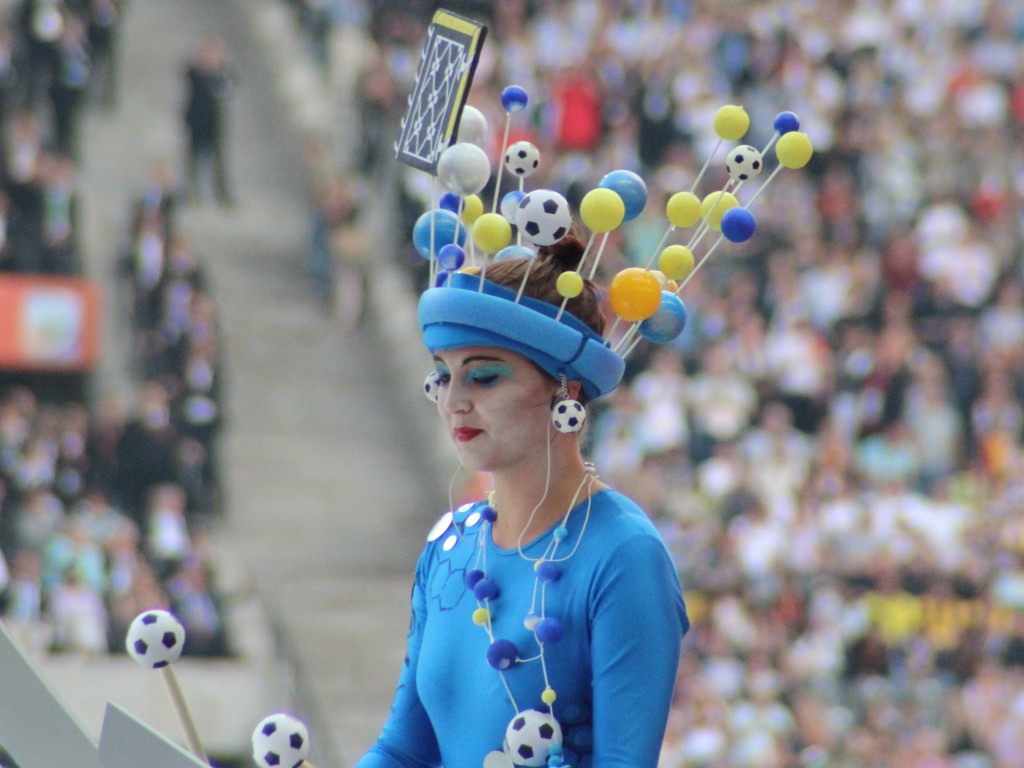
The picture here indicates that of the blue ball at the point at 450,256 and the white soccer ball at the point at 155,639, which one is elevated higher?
the blue ball at the point at 450,256

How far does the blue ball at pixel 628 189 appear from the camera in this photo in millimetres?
3129

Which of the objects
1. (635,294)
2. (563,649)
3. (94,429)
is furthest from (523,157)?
(94,429)

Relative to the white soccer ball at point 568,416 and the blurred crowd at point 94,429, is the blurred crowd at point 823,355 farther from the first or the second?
the white soccer ball at point 568,416

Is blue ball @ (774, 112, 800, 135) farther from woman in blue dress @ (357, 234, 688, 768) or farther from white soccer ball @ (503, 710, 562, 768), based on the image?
white soccer ball @ (503, 710, 562, 768)

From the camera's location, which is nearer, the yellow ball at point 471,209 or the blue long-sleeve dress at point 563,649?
the blue long-sleeve dress at point 563,649

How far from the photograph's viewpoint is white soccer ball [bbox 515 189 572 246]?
9.52ft

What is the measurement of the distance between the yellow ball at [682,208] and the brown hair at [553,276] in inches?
6.2

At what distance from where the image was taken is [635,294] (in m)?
3.05

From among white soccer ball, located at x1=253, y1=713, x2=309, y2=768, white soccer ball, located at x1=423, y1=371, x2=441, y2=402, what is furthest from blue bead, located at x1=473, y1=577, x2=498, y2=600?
white soccer ball, located at x1=253, y1=713, x2=309, y2=768

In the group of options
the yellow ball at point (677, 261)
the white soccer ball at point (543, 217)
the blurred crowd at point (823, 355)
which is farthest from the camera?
the blurred crowd at point (823, 355)

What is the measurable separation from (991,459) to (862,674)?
7.75 ft

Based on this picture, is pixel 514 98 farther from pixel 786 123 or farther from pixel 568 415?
pixel 568 415

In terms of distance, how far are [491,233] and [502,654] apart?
0.64 meters

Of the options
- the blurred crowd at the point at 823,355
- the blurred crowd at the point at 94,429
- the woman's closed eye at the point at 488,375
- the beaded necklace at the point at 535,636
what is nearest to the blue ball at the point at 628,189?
the woman's closed eye at the point at 488,375
